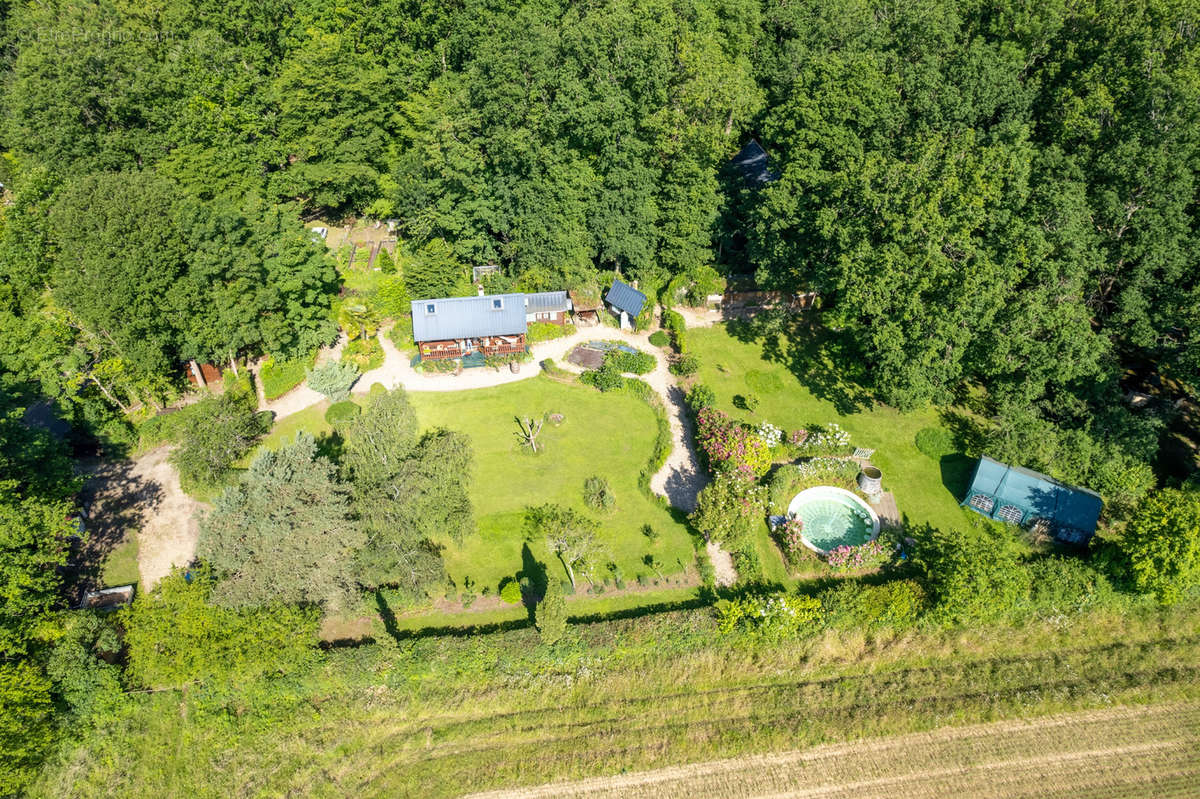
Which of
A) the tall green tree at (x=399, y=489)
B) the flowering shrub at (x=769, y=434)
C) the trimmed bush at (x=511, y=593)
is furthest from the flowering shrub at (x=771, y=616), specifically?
the tall green tree at (x=399, y=489)

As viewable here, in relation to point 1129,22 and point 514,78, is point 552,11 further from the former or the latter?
point 1129,22

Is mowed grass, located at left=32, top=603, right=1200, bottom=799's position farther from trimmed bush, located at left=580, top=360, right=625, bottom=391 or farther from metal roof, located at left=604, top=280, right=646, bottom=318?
metal roof, located at left=604, top=280, right=646, bottom=318

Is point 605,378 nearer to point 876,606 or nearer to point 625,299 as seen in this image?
point 625,299

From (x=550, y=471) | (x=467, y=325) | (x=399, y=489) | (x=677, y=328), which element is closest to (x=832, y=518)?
(x=550, y=471)

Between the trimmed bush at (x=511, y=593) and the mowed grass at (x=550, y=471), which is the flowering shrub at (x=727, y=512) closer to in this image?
the mowed grass at (x=550, y=471)

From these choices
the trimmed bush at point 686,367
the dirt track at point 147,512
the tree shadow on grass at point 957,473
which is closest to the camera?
the dirt track at point 147,512

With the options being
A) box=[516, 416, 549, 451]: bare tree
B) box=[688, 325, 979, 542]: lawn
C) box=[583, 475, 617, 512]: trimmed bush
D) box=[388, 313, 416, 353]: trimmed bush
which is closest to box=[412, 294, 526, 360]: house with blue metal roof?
box=[388, 313, 416, 353]: trimmed bush

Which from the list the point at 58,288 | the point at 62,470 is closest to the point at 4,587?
the point at 62,470
